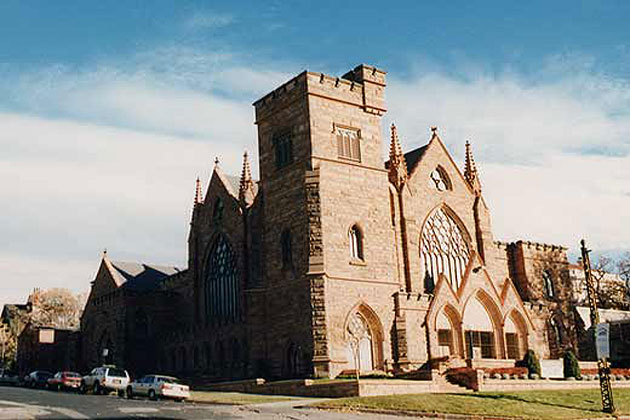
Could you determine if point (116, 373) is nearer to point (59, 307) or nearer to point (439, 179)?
point (439, 179)

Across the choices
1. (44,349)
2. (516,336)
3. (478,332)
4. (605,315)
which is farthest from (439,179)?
(44,349)

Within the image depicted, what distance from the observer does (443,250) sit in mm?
48594

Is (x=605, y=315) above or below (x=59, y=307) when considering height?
below

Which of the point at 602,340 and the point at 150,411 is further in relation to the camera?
the point at 602,340

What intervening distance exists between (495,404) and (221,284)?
84.7ft

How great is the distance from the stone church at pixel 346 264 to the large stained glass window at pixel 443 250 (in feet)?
0.30

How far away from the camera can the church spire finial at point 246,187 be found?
156 feet

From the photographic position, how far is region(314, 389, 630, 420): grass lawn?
27594mm

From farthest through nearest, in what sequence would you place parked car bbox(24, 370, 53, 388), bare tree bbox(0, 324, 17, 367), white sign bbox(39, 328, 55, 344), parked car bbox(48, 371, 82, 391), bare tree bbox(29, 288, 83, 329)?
1. bare tree bbox(29, 288, 83, 329)
2. bare tree bbox(0, 324, 17, 367)
3. white sign bbox(39, 328, 55, 344)
4. parked car bbox(24, 370, 53, 388)
5. parked car bbox(48, 371, 82, 391)

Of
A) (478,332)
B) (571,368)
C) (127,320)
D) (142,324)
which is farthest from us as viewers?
(142,324)

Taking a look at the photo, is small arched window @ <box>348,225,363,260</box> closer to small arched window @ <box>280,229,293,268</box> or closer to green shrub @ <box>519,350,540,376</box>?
small arched window @ <box>280,229,293,268</box>

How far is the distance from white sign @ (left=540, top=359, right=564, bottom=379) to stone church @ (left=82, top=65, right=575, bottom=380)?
2.11 m

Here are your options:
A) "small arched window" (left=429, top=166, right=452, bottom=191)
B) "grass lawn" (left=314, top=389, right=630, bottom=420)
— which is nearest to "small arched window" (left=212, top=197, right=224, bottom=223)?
"small arched window" (left=429, top=166, right=452, bottom=191)

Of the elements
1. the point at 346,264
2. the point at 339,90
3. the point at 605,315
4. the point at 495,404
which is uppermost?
the point at 339,90
